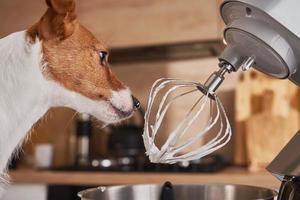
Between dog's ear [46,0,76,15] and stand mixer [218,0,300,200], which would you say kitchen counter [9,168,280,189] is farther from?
dog's ear [46,0,76,15]

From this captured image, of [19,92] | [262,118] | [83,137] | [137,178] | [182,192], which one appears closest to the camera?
[19,92]

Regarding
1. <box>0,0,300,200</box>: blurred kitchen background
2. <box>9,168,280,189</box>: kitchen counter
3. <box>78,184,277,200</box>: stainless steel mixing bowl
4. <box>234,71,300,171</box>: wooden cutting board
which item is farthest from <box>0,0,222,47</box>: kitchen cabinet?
<box>78,184,277,200</box>: stainless steel mixing bowl

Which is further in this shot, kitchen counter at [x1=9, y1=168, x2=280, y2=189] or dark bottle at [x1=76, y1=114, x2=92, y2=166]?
dark bottle at [x1=76, y1=114, x2=92, y2=166]

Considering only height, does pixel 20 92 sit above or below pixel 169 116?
below

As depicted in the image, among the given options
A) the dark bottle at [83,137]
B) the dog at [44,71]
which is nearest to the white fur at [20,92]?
the dog at [44,71]

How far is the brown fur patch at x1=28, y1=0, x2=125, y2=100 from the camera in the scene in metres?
0.36

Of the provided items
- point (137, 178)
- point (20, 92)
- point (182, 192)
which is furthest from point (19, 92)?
point (137, 178)

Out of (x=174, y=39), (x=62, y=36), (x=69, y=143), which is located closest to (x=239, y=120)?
(x=174, y=39)

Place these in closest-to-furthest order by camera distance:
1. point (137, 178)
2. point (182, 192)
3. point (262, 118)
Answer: point (182, 192) < point (137, 178) < point (262, 118)

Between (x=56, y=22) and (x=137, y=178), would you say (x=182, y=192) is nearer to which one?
(x=56, y=22)

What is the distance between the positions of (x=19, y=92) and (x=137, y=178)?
86 cm

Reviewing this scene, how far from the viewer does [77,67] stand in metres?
0.37

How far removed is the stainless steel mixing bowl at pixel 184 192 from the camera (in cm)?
43

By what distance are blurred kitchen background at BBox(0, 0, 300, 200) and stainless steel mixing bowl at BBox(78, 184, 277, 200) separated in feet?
2.24
